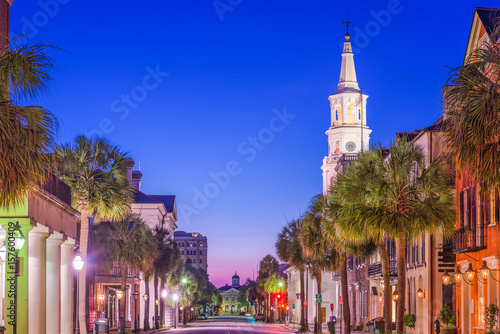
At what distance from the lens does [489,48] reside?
15.8m

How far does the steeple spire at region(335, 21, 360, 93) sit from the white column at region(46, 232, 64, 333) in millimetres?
77131

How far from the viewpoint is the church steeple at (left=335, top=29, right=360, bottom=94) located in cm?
10262

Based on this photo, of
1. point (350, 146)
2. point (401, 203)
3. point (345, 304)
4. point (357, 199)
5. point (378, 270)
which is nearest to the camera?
point (401, 203)

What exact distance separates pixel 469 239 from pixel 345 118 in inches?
2877

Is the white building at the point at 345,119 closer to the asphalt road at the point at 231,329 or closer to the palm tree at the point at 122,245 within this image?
the asphalt road at the point at 231,329

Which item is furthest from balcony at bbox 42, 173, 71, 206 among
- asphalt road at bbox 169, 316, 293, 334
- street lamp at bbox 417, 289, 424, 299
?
asphalt road at bbox 169, 316, 293, 334

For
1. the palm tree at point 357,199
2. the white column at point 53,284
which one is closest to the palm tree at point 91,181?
the white column at point 53,284

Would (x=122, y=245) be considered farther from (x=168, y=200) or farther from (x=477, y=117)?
(x=168, y=200)

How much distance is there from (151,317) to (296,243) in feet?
79.3

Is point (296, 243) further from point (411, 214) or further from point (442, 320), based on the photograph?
point (411, 214)

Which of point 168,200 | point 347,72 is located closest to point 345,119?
point 347,72

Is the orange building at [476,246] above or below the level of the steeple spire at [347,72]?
below

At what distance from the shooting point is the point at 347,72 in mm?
103750

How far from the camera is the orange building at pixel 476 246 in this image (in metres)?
28.7
